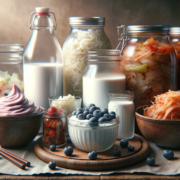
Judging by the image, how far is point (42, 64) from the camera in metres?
1.29

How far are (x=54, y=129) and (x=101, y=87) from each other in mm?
287

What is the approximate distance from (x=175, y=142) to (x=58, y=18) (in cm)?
104

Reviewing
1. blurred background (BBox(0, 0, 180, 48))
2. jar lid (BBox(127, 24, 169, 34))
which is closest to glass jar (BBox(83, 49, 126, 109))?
jar lid (BBox(127, 24, 169, 34))

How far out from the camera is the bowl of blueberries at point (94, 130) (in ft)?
3.14

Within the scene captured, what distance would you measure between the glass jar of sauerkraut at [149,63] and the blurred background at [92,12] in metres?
0.41

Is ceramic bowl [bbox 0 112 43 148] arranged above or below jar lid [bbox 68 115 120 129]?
below

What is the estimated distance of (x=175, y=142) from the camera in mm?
1014

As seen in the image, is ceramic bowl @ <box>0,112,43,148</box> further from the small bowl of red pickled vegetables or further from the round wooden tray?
the small bowl of red pickled vegetables

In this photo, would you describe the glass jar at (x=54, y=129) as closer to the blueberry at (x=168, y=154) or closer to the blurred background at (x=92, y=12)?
the blueberry at (x=168, y=154)

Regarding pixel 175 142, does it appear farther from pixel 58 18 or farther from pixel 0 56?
pixel 58 18

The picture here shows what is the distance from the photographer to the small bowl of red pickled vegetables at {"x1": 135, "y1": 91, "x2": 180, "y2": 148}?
995 mm

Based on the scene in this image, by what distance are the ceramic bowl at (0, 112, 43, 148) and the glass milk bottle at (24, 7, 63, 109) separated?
245 mm

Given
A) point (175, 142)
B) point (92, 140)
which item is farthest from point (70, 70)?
point (175, 142)

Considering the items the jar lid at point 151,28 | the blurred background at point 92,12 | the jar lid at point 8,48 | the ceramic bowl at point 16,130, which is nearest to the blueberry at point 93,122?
the ceramic bowl at point 16,130
